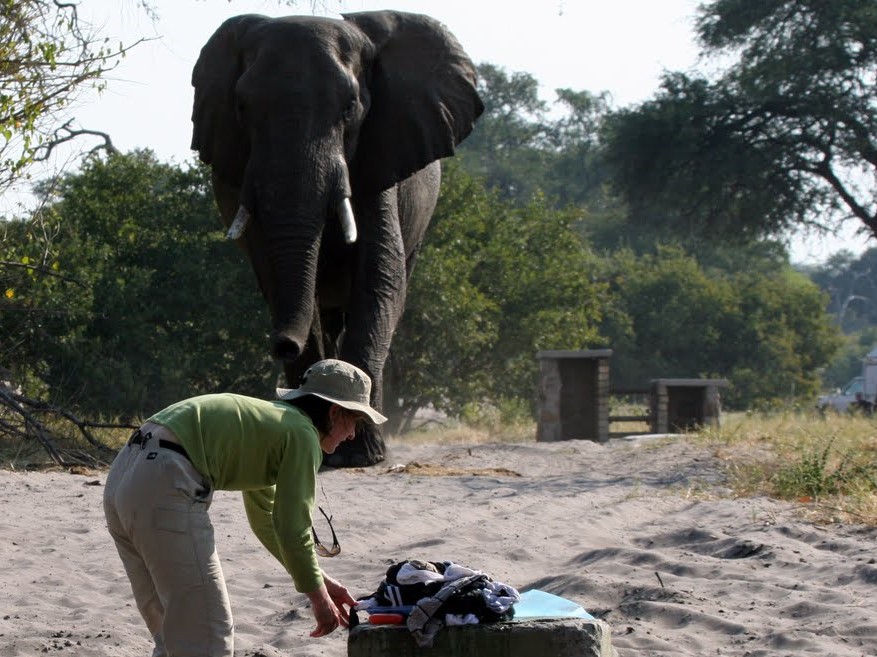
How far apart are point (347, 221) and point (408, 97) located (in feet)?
5.19

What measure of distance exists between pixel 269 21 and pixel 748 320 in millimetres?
28341

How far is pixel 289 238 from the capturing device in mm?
9992

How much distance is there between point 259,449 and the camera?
4664 millimetres

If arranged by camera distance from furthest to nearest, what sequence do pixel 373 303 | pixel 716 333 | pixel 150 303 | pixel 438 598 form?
pixel 716 333
pixel 150 303
pixel 373 303
pixel 438 598

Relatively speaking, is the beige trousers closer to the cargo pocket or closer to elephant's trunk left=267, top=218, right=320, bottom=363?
the cargo pocket

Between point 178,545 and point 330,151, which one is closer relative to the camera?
point 178,545

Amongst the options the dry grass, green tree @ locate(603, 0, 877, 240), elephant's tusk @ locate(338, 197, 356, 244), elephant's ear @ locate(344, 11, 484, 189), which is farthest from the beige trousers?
green tree @ locate(603, 0, 877, 240)

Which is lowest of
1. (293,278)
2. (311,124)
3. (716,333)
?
(293,278)

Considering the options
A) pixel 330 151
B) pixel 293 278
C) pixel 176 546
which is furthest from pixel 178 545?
pixel 330 151

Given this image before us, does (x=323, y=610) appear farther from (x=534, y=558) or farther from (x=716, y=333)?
(x=716, y=333)

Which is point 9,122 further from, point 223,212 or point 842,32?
point 842,32

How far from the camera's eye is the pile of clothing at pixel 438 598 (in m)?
4.72

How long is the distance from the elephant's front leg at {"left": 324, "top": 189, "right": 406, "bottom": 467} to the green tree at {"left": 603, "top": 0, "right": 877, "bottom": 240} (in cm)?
1436

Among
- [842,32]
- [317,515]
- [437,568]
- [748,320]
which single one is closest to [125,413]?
[317,515]
